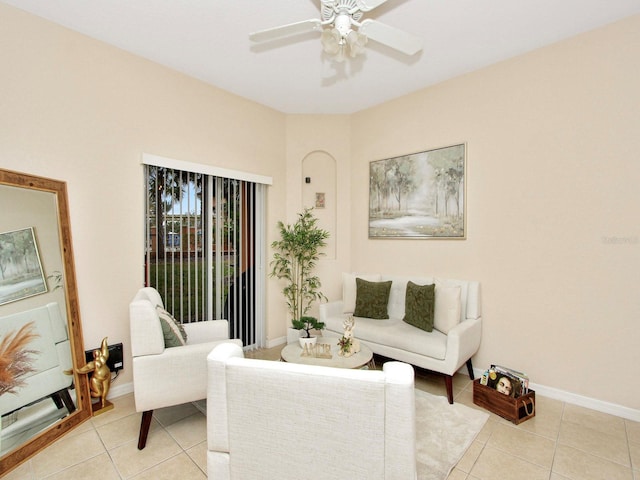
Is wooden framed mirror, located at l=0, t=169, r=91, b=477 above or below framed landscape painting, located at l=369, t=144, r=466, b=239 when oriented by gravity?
below

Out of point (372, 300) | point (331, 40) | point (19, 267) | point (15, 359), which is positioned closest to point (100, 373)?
point (15, 359)

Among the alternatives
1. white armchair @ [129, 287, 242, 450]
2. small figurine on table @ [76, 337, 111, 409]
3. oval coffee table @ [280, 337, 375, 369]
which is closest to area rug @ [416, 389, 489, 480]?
oval coffee table @ [280, 337, 375, 369]

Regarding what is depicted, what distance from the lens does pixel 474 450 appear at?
2.09 meters

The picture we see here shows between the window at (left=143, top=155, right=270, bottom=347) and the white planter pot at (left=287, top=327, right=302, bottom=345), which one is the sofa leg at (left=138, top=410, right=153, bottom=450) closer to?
the window at (left=143, top=155, right=270, bottom=347)

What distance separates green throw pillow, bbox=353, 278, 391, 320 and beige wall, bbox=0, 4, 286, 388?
222cm

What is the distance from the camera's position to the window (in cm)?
315

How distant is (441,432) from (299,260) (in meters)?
2.46

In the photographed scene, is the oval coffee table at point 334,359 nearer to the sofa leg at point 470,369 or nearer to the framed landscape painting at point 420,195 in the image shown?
the sofa leg at point 470,369

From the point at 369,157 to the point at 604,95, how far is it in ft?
7.43

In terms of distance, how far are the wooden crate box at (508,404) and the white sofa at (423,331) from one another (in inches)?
10.0

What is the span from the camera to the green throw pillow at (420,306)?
3047 mm

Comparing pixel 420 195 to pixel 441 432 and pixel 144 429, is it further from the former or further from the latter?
pixel 144 429

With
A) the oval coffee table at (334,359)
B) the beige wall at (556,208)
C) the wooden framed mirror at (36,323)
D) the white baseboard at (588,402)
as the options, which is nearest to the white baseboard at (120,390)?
the wooden framed mirror at (36,323)

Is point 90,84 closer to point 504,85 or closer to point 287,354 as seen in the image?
point 287,354
